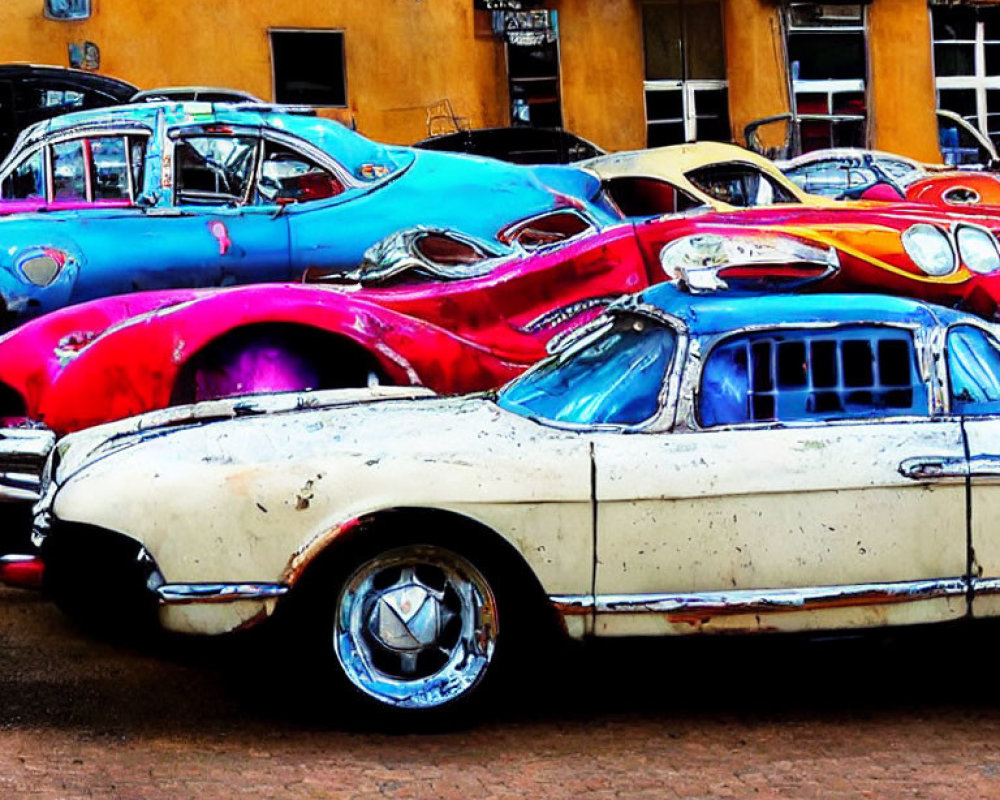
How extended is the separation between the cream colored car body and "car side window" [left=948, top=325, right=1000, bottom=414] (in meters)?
0.10

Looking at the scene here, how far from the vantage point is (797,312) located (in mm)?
5398

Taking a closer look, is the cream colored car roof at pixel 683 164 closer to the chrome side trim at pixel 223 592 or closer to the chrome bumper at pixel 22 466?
the chrome bumper at pixel 22 466

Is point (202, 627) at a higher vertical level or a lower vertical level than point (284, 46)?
lower

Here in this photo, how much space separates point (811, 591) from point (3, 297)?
14.5 feet

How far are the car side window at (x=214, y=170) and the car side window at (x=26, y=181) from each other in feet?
2.59

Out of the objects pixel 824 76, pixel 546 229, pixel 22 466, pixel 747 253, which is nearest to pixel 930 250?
pixel 747 253

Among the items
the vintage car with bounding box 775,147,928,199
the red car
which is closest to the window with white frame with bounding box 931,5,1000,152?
the vintage car with bounding box 775,147,928,199

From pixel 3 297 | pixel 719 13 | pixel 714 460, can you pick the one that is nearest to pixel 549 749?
pixel 714 460

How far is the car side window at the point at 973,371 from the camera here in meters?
5.33

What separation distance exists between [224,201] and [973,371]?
4254 millimetres

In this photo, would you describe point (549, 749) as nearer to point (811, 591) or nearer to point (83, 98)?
point (811, 591)

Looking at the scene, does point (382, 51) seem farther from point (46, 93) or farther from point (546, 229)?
point (546, 229)

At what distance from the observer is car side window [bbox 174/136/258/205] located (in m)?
8.51

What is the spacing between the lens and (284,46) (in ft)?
55.3
